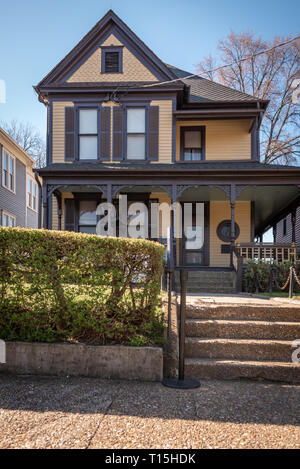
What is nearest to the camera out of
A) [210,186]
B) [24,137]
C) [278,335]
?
[278,335]

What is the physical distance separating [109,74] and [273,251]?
8459 mm

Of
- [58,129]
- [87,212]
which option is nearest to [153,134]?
[58,129]

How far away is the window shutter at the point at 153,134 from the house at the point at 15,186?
726 centimetres

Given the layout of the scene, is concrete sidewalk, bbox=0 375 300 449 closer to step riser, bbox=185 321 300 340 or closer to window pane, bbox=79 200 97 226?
step riser, bbox=185 321 300 340

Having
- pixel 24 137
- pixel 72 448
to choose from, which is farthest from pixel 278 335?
pixel 24 137

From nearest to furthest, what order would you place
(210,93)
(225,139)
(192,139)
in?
(225,139)
(192,139)
(210,93)

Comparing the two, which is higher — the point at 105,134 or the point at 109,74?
the point at 109,74

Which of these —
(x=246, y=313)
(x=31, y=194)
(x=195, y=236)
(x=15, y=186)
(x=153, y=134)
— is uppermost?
(x=153, y=134)

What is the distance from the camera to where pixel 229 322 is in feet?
18.7

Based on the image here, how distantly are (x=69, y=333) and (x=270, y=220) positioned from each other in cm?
1631

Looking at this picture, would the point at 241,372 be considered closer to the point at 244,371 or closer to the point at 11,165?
the point at 244,371

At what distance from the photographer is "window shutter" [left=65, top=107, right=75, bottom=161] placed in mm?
13398

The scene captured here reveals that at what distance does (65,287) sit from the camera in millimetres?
4777
